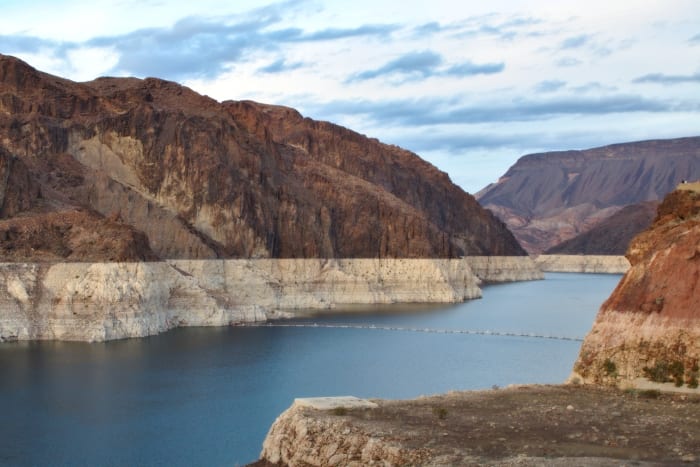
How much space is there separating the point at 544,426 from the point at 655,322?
6.36 m

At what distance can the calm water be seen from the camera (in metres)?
39.8

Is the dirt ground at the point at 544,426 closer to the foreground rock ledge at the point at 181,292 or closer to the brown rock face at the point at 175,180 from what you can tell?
the foreground rock ledge at the point at 181,292

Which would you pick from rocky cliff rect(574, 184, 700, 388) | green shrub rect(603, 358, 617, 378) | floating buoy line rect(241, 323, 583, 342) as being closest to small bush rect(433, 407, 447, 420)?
green shrub rect(603, 358, 617, 378)

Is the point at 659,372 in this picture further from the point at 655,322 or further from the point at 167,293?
the point at 167,293

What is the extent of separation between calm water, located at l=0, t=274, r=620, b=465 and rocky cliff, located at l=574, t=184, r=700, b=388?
42.2ft

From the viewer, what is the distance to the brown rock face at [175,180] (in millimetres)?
98938

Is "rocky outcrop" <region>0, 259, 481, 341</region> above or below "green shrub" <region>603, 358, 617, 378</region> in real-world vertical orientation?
above

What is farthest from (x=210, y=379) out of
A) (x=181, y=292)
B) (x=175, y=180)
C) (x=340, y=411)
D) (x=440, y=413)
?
(x=175, y=180)

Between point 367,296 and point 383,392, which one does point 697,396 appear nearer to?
point 383,392

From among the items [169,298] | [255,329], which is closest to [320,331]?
[255,329]

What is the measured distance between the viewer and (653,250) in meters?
30.7

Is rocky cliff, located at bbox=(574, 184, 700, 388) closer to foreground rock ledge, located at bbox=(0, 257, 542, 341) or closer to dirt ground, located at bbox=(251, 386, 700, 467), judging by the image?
dirt ground, located at bbox=(251, 386, 700, 467)

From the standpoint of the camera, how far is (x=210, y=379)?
183ft

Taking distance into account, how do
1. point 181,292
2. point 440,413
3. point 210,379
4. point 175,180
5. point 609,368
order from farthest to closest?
point 175,180 < point 181,292 < point 210,379 < point 609,368 < point 440,413
